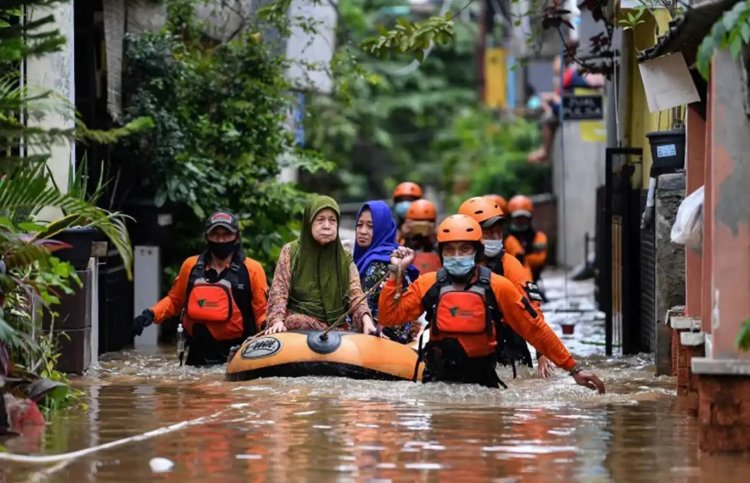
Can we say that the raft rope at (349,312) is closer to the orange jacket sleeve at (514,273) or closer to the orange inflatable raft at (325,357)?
the orange inflatable raft at (325,357)

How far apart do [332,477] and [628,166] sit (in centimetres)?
1054

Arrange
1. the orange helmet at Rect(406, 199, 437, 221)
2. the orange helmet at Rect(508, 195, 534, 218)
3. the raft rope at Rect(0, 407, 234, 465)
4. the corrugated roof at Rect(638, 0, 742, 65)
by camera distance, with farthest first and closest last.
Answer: the orange helmet at Rect(508, 195, 534, 218)
the orange helmet at Rect(406, 199, 437, 221)
the corrugated roof at Rect(638, 0, 742, 65)
the raft rope at Rect(0, 407, 234, 465)

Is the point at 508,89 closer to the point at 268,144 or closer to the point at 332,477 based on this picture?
the point at 268,144

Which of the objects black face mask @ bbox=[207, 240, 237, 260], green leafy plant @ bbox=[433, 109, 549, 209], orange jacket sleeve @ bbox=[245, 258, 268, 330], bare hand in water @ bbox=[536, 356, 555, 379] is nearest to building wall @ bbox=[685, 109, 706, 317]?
bare hand in water @ bbox=[536, 356, 555, 379]

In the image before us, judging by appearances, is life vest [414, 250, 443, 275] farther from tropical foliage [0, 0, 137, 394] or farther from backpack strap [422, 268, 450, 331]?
backpack strap [422, 268, 450, 331]

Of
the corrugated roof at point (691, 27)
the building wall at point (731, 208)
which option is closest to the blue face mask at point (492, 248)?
the corrugated roof at point (691, 27)

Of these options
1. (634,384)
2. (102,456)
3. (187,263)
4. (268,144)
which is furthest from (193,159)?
(102,456)

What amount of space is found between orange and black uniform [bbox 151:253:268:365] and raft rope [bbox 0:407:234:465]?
10.7 ft

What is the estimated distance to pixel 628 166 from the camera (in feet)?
62.6

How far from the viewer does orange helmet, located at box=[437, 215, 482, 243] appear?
1241 centimetres

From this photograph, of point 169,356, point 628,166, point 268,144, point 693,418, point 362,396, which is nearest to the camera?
point 693,418

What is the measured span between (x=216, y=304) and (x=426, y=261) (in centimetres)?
441

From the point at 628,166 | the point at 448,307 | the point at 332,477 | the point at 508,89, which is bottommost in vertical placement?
the point at 332,477

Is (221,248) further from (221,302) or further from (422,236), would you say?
(422,236)
